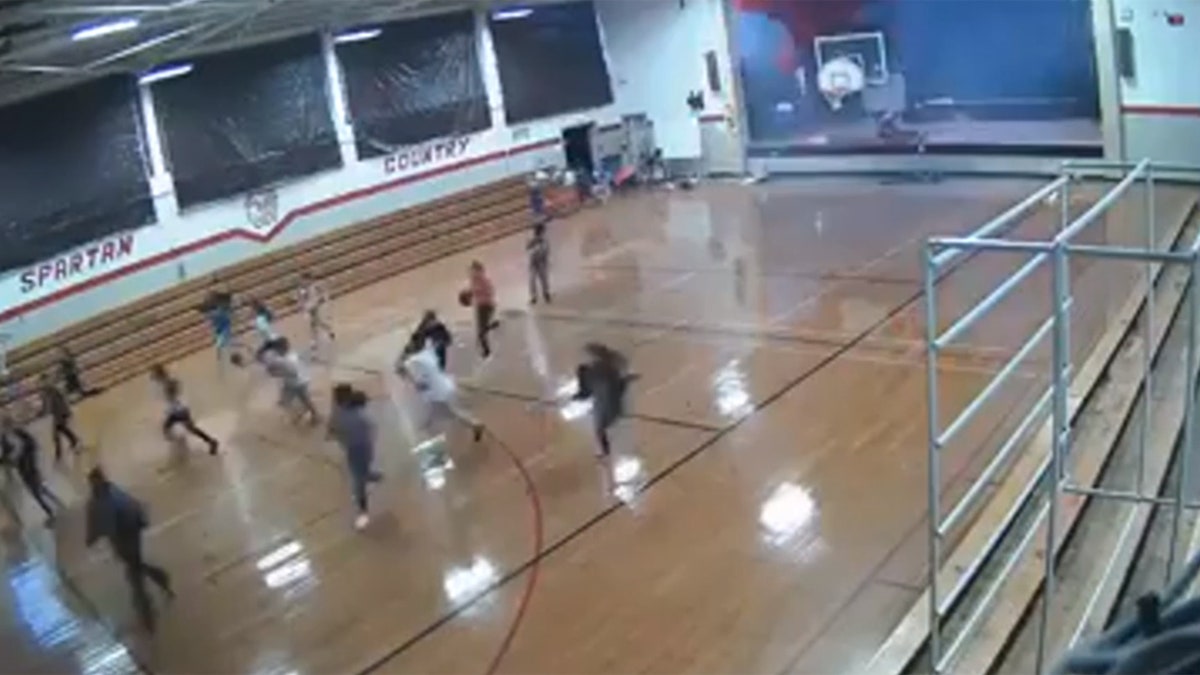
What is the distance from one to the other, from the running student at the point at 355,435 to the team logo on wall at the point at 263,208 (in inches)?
413

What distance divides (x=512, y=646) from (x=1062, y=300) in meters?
4.20

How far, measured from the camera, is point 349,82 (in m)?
20.6

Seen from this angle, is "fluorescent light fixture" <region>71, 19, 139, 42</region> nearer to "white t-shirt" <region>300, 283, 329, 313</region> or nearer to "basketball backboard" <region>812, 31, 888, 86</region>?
"white t-shirt" <region>300, 283, 329, 313</region>

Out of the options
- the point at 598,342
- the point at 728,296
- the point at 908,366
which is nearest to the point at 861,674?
the point at 908,366

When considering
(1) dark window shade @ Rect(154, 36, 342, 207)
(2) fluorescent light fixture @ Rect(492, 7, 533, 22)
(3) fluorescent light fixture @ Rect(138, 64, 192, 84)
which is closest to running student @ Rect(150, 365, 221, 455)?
(1) dark window shade @ Rect(154, 36, 342, 207)

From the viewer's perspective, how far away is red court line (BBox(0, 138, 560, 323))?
53.9 ft

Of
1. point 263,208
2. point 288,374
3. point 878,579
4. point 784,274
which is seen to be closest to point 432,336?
point 288,374

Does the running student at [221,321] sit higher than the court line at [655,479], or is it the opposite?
the running student at [221,321]

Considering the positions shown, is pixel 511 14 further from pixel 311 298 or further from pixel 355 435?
pixel 355 435

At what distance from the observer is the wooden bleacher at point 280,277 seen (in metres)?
16.1

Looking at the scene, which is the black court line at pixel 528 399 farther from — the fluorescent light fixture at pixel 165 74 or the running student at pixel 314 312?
the fluorescent light fixture at pixel 165 74

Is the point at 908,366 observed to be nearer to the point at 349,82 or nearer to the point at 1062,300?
the point at 1062,300

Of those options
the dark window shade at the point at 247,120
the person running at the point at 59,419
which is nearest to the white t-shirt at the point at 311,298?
the dark window shade at the point at 247,120

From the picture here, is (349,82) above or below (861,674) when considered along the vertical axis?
above
